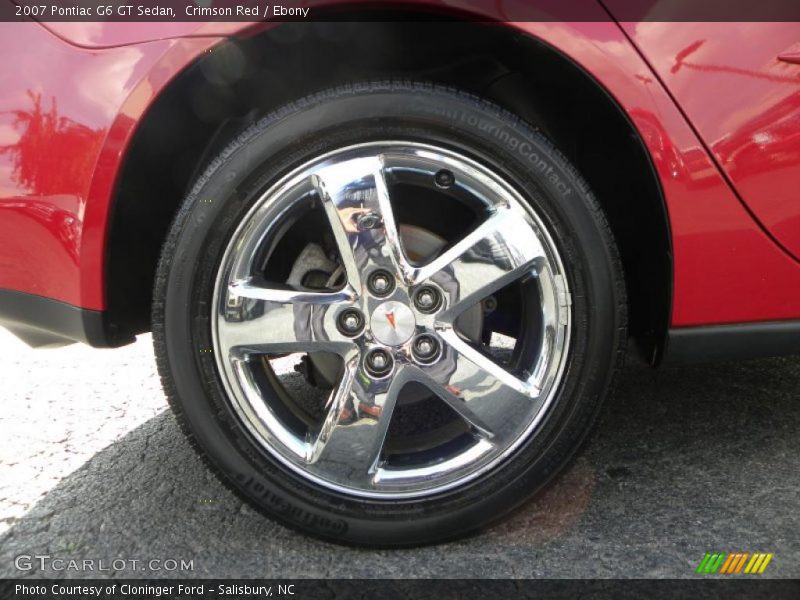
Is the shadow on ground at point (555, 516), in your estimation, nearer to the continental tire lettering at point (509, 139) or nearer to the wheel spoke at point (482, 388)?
the wheel spoke at point (482, 388)

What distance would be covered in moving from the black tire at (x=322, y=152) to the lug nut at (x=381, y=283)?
27 centimetres

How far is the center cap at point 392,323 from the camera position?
143cm

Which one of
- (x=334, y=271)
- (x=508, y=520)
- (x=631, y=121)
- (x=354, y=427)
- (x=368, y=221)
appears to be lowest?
(x=508, y=520)

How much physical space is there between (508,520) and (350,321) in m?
0.58

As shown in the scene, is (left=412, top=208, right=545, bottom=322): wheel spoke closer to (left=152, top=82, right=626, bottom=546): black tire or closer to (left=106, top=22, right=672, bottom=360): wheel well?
(left=152, top=82, right=626, bottom=546): black tire

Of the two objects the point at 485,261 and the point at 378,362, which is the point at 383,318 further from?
the point at 485,261

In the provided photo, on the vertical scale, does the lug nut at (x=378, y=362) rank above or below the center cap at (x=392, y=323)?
below

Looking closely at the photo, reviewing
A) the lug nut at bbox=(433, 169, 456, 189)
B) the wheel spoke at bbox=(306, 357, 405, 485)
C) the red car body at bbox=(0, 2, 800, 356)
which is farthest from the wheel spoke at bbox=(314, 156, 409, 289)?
the red car body at bbox=(0, 2, 800, 356)

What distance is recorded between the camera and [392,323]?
143cm

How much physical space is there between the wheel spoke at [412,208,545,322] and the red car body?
0.93 feet

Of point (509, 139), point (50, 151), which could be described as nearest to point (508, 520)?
point (509, 139)

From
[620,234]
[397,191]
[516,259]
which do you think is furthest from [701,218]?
[397,191]

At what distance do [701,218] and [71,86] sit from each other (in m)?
1.24

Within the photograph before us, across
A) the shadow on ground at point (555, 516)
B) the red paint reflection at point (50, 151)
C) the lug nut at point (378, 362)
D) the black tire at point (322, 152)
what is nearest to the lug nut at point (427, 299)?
the lug nut at point (378, 362)
